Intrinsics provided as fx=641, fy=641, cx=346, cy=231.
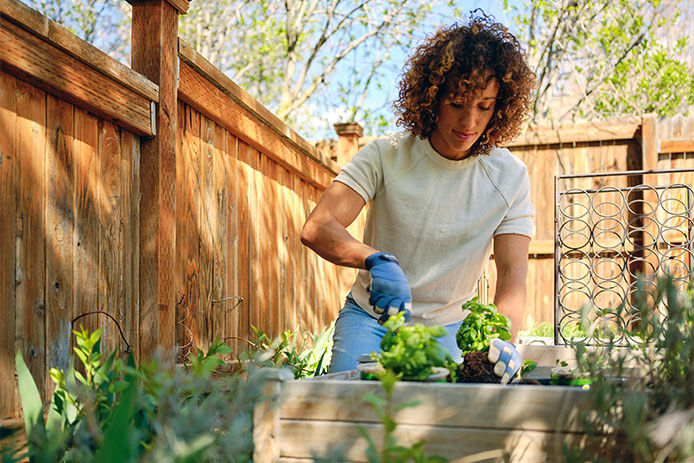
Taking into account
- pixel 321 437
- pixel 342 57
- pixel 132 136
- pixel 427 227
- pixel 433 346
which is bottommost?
pixel 321 437

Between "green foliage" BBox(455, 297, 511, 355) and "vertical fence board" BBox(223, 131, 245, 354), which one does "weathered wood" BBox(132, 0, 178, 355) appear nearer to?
"vertical fence board" BBox(223, 131, 245, 354)

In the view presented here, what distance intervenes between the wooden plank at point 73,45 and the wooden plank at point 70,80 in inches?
0.6

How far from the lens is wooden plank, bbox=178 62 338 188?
96.4 inches

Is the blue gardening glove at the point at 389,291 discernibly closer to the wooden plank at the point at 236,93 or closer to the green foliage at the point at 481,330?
the green foliage at the point at 481,330

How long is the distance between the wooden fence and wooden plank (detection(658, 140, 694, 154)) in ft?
10.6

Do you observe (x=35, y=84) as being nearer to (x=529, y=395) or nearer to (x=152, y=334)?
(x=152, y=334)

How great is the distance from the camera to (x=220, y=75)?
2.66 meters

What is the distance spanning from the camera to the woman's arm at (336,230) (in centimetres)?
184

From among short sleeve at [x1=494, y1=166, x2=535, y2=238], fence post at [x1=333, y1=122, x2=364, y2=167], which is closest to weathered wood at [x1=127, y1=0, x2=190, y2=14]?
short sleeve at [x1=494, y1=166, x2=535, y2=238]

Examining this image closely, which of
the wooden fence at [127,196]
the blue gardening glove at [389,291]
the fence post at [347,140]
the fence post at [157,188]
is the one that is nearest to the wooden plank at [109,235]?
the wooden fence at [127,196]

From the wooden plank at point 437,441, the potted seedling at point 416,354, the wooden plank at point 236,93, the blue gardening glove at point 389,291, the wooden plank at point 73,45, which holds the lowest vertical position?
the wooden plank at point 437,441

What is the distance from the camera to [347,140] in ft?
17.0

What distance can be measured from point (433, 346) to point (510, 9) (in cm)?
697

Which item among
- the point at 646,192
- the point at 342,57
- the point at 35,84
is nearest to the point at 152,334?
the point at 35,84
